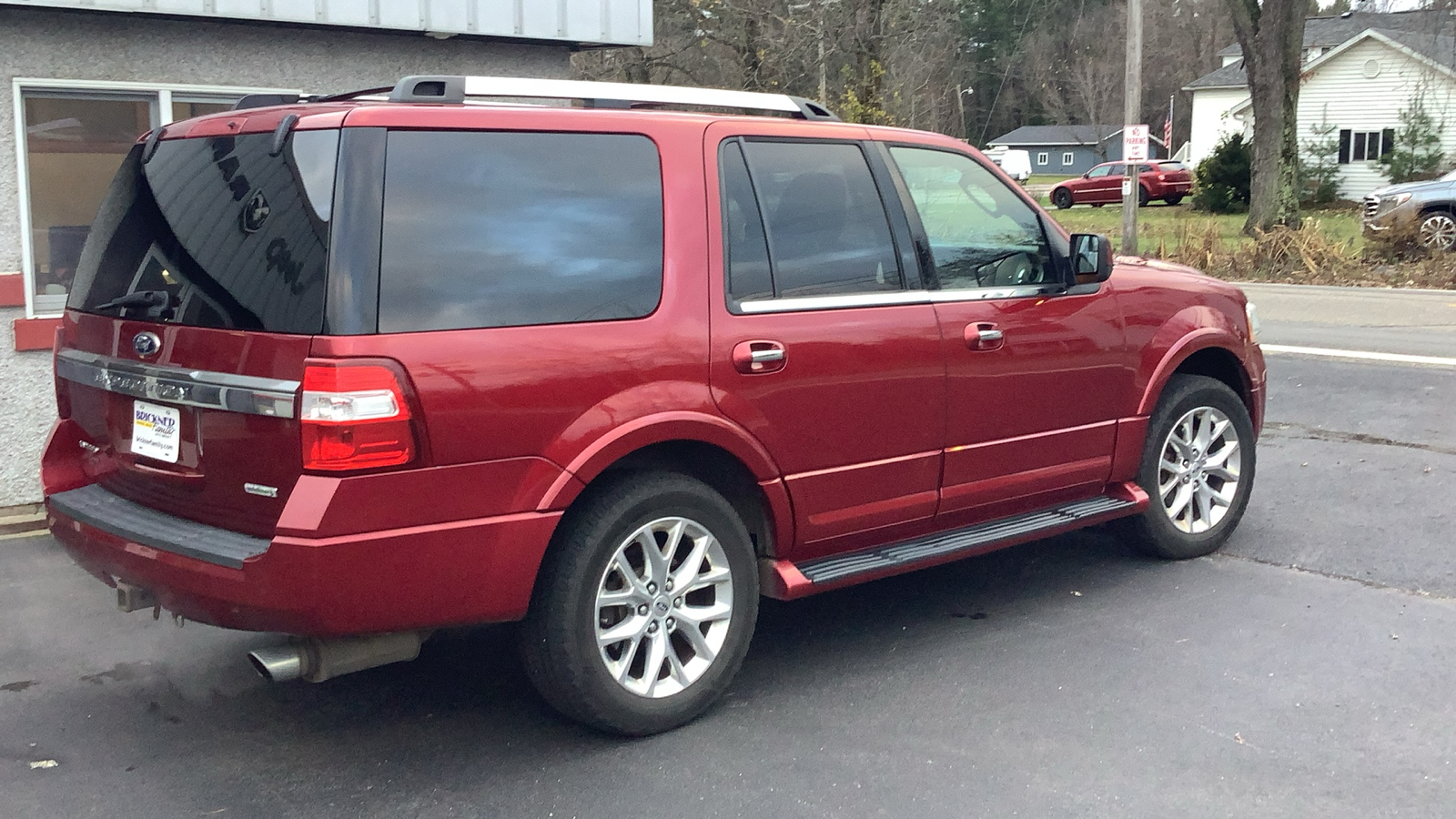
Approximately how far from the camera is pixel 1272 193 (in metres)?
26.8

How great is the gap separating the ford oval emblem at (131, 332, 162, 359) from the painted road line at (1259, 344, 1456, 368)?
34.1ft

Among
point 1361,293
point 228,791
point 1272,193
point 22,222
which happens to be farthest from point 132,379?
point 1272,193

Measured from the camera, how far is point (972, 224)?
16.2ft

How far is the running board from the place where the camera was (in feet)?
14.2

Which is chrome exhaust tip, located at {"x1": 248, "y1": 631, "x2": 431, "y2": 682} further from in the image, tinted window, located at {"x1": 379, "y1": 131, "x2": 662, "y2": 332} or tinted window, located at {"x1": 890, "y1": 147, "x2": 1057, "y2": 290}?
tinted window, located at {"x1": 890, "y1": 147, "x2": 1057, "y2": 290}

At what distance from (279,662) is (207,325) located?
0.95 meters

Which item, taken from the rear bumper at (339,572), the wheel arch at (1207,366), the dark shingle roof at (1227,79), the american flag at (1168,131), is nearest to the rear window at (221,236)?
the rear bumper at (339,572)

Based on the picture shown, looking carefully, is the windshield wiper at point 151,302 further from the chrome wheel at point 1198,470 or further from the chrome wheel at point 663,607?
the chrome wheel at point 1198,470

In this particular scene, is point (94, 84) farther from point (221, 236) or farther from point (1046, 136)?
point (1046, 136)

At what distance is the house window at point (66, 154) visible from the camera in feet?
21.5

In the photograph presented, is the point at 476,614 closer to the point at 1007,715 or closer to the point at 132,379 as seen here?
the point at 132,379

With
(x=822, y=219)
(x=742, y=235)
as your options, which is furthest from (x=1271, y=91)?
(x=742, y=235)

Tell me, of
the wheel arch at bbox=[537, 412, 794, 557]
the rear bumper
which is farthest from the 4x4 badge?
the wheel arch at bbox=[537, 412, 794, 557]

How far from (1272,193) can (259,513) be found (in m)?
27.0
